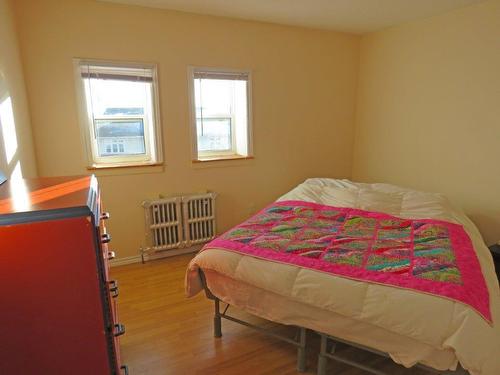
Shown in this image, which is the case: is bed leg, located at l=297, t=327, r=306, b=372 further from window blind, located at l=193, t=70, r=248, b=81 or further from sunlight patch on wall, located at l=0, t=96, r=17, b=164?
window blind, located at l=193, t=70, r=248, b=81

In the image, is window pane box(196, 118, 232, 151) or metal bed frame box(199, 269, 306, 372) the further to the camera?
window pane box(196, 118, 232, 151)

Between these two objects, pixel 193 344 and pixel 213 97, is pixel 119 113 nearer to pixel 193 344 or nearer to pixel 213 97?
pixel 213 97

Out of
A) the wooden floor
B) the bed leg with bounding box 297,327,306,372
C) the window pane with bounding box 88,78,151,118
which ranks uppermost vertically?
the window pane with bounding box 88,78,151,118

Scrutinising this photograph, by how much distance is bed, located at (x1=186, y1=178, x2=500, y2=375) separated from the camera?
4.04 ft

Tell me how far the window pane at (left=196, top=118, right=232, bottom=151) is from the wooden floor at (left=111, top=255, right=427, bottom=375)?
1544 millimetres

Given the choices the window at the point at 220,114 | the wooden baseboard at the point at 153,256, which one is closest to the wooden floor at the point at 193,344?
the wooden baseboard at the point at 153,256

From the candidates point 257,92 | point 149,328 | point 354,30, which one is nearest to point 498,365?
point 149,328

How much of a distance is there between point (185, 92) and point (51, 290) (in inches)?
96.3

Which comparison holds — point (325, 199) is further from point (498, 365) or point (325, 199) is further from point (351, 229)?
point (498, 365)

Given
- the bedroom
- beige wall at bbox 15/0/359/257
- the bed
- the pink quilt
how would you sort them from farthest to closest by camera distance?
beige wall at bbox 15/0/359/257 < the bedroom < the pink quilt < the bed

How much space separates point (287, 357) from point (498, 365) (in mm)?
1017

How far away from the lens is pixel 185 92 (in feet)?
10.0

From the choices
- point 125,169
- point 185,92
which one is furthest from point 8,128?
→ point 185,92

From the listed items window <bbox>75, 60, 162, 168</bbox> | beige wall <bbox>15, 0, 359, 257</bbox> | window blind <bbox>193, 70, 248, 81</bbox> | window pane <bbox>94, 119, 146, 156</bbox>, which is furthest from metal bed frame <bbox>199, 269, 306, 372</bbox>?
window blind <bbox>193, 70, 248, 81</bbox>
